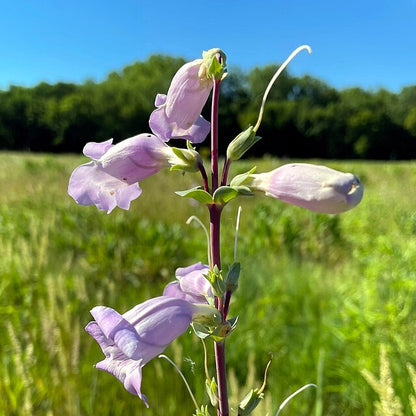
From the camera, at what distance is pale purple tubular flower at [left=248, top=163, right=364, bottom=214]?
0.71 metres

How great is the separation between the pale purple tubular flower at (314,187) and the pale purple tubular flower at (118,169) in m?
0.18

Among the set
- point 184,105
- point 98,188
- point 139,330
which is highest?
point 184,105

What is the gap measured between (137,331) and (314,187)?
36 cm

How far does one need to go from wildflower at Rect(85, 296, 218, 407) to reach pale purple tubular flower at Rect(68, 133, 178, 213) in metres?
0.23

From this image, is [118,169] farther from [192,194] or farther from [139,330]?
[139,330]

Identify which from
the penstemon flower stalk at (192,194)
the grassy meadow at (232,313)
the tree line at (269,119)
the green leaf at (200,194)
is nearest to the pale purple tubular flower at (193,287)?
the penstemon flower stalk at (192,194)

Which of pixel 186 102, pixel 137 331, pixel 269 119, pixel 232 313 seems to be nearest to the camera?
pixel 137 331

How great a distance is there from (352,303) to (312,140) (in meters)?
38.6

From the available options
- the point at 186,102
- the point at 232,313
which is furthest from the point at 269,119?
the point at 186,102

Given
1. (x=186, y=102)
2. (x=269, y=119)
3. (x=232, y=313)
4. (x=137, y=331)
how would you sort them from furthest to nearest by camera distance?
(x=269, y=119), (x=232, y=313), (x=186, y=102), (x=137, y=331)

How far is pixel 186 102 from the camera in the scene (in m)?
0.84

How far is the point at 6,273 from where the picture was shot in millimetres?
3148

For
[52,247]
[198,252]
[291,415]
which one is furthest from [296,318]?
[52,247]

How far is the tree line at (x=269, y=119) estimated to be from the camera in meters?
37.9
